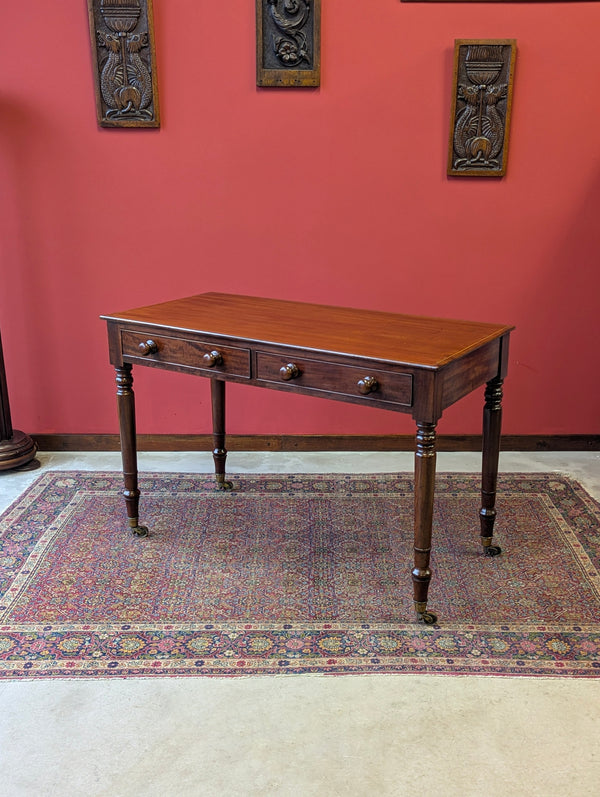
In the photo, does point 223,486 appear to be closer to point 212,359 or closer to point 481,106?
point 212,359

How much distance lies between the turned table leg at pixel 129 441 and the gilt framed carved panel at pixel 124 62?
1.34 m

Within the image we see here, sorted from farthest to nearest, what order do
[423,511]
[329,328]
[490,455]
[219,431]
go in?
[219,431] → [490,455] → [329,328] → [423,511]

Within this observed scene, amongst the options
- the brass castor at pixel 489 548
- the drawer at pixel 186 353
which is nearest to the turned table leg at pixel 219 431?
the drawer at pixel 186 353

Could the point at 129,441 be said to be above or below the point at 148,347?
below

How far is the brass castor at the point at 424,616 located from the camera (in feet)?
8.05

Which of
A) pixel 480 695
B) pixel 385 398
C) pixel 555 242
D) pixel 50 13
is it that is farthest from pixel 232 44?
pixel 480 695

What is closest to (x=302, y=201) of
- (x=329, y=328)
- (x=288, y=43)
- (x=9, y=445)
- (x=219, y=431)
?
(x=288, y=43)

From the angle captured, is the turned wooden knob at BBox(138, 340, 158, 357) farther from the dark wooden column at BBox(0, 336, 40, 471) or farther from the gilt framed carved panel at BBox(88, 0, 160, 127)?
the gilt framed carved panel at BBox(88, 0, 160, 127)

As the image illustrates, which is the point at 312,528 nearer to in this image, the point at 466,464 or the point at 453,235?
the point at 466,464

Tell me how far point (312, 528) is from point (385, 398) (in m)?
0.99

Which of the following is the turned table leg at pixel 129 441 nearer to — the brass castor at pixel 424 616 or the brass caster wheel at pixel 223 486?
the brass caster wheel at pixel 223 486

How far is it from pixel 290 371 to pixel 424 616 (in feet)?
2.86

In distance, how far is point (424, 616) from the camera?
246 cm

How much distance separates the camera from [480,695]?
7.00ft
